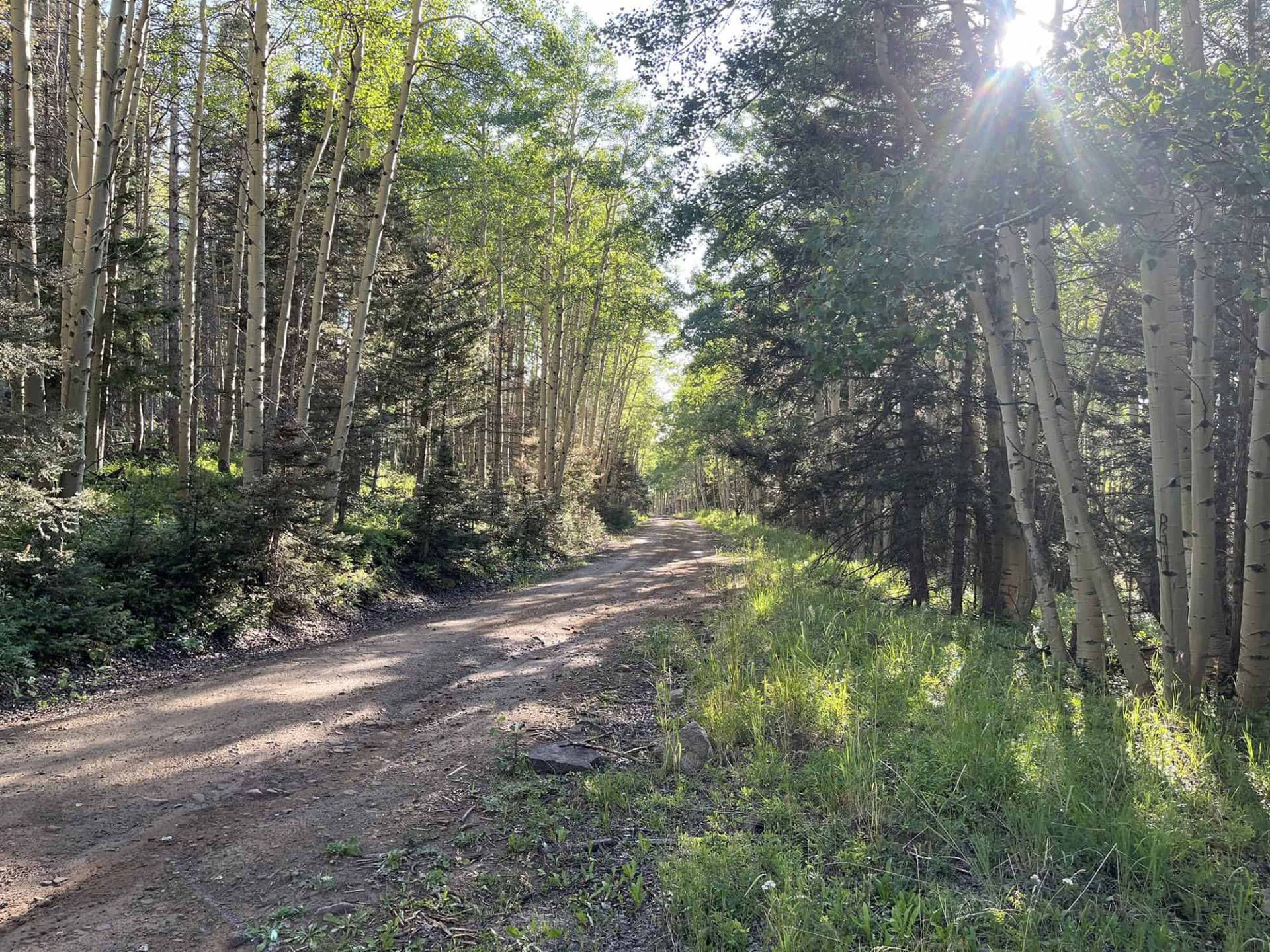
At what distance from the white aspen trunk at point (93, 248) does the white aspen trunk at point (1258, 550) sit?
34.7ft

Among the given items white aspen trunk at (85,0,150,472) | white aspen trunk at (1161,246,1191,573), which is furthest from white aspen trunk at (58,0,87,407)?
white aspen trunk at (1161,246,1191,573)

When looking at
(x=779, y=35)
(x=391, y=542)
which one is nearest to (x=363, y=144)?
(x=391, y=542)

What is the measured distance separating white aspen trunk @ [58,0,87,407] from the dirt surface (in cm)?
A: 402

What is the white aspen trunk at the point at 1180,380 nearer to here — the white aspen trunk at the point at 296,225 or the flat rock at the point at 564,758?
the flat rock at the point at 564,758

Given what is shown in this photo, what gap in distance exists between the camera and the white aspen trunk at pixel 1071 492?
18.2 ft

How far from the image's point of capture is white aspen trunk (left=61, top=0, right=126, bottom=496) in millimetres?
7152

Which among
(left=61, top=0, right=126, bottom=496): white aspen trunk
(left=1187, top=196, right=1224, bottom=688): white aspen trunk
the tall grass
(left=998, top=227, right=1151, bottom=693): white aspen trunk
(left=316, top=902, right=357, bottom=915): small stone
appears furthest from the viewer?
(left=61, top=0, right=126, bottom=496): white aspen trunk

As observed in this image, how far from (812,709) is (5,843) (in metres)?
4.59

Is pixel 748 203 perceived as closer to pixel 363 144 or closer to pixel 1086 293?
pixel 1086 293

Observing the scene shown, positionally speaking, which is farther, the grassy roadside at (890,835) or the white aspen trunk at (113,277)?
the white aspen trunk at (113,277)

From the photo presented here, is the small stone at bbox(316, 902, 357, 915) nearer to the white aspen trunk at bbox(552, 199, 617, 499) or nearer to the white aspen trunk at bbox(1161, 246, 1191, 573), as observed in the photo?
the white aspen trunk at bbox(1161, 246, 1191, 573)

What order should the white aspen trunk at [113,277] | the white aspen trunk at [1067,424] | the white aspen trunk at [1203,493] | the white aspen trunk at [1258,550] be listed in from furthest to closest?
the white aspen trunk at [113,277] → the white aspen trunk at [1067,424] → the white aspen trunk at [1203,493] → the white aspen trunk at [1258,550]

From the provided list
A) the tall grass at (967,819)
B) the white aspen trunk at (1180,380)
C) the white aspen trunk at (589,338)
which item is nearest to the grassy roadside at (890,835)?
the tall grass at (967,819)

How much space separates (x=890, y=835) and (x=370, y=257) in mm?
10220
